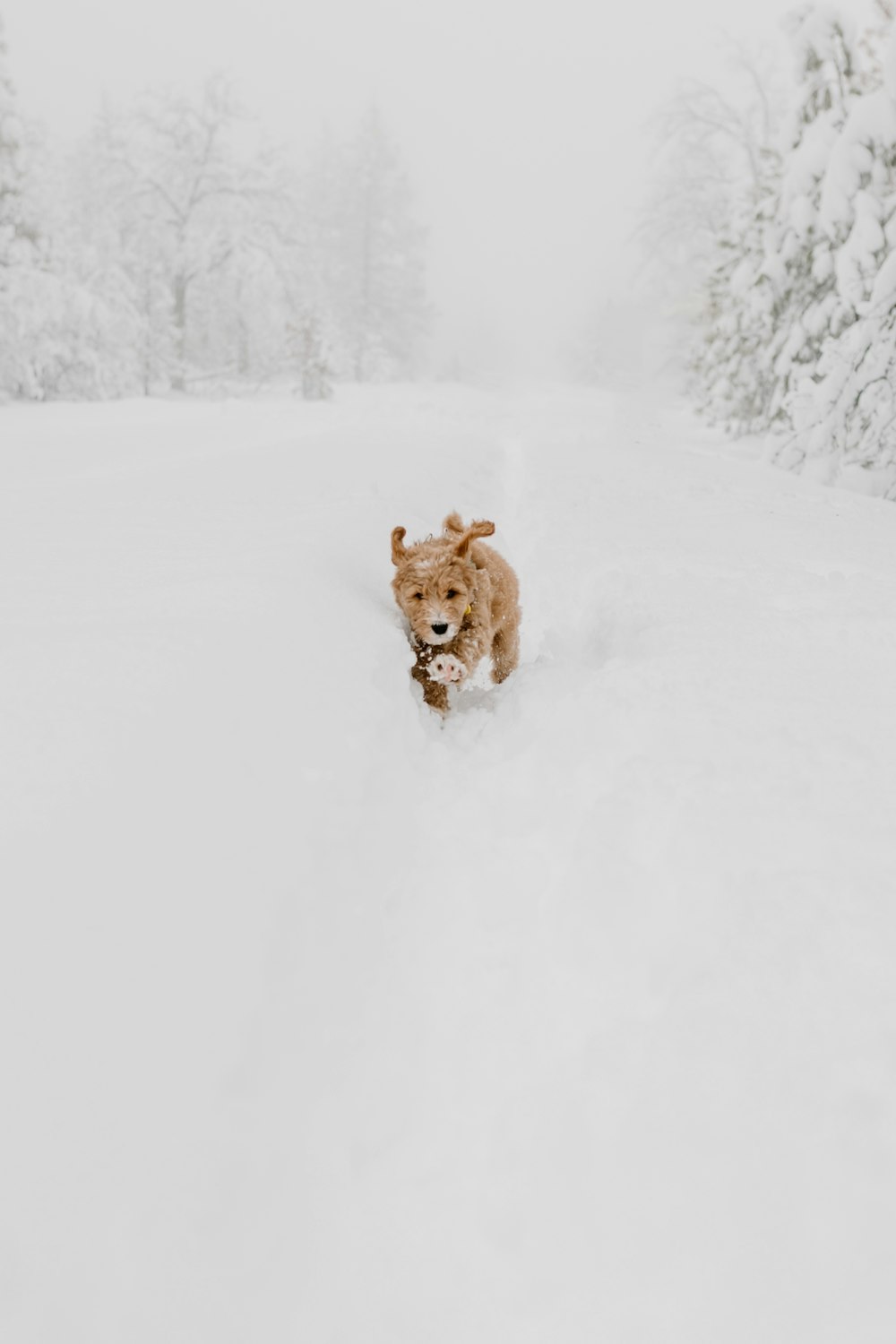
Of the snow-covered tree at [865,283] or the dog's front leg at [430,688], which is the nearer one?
the dog's front leg at [430,688]

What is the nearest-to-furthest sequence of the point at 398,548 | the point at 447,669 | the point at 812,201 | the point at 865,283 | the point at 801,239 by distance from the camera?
the point at 447,669 → the point at 398,548 → the point at 865,283 → the point at 812,201 → the point at 801,239

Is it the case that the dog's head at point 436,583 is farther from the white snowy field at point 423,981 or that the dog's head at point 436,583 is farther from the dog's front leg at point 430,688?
the white snowy field at point 423,981

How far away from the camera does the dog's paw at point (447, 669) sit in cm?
403

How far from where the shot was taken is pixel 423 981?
251cm

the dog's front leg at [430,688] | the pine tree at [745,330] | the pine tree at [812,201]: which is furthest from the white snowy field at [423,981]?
the pine tree at [745,330]

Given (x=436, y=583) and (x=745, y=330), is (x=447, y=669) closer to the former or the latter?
(x=436, y=583)

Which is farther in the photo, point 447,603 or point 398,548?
point 398,548

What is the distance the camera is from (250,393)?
27156 mm

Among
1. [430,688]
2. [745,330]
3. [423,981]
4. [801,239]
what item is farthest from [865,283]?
[423,981]

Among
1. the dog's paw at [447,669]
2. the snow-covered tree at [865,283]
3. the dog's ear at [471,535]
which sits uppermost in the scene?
the snow-covered tree at [865,283]

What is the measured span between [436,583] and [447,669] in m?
0.50

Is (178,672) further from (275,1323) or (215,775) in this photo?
(275,1323)

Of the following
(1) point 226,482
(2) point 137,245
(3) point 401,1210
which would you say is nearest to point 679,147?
(2) point 137,245

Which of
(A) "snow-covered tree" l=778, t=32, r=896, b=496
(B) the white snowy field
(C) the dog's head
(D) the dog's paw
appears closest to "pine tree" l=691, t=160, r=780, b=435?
(A) "snow-covered tree" l=778, t=32, r=896, b=496
